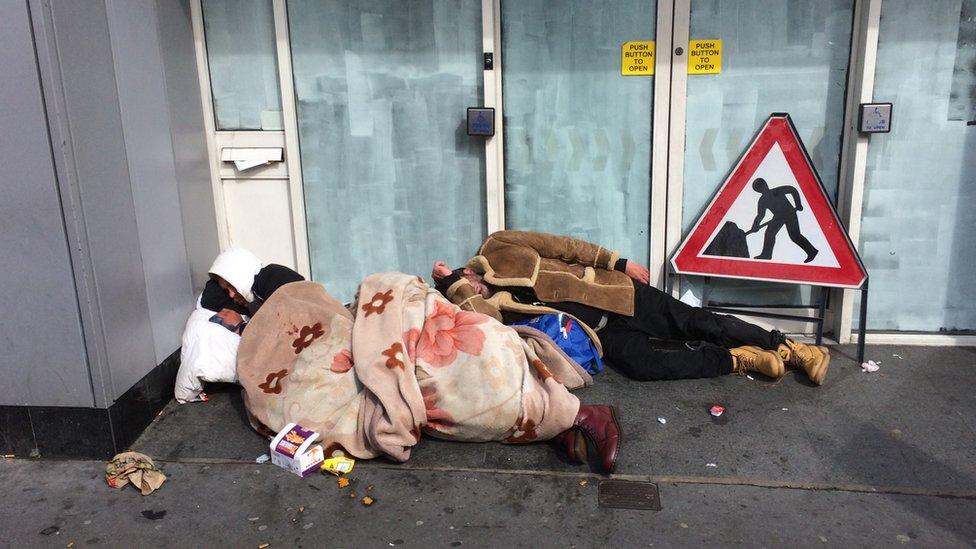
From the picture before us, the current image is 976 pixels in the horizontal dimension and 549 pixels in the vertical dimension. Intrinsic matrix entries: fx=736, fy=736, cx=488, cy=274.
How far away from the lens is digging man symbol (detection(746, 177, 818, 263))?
438 cm

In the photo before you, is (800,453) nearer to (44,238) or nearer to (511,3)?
(511,3)

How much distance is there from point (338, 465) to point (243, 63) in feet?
8.76

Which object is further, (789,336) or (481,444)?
Answer: (789,336)

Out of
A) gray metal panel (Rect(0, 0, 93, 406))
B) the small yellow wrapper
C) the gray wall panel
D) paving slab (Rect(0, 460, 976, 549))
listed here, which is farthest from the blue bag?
gray metal panel (Rect(0, 0, 93, 406))

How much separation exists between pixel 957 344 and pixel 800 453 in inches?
76.0

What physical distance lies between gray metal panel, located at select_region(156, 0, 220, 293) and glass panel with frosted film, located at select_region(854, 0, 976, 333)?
405 cm

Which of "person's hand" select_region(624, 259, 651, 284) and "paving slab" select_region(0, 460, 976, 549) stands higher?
"person's hand" select_region(624, 259, 651, 284)

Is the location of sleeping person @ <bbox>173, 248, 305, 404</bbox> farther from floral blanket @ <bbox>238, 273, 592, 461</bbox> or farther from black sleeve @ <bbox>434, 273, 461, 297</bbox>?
black sleeve @ <bbox>434, 273, 461, 297</bbox>

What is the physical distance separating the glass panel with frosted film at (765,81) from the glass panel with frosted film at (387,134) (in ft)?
4.47

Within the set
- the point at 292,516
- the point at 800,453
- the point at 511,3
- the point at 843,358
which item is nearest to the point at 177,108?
the point at 511,3

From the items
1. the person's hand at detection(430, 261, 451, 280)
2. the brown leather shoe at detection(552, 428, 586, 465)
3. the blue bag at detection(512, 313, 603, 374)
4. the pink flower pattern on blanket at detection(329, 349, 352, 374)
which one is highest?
the person's hand at detection(430, 261, 451, 280)

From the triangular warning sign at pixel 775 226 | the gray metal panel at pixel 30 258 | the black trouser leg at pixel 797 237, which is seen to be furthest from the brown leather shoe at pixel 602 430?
the gray metal panel at pixel 30 258

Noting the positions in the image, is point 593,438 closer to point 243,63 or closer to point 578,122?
point 578,122

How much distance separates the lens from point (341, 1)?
14.7 ft
